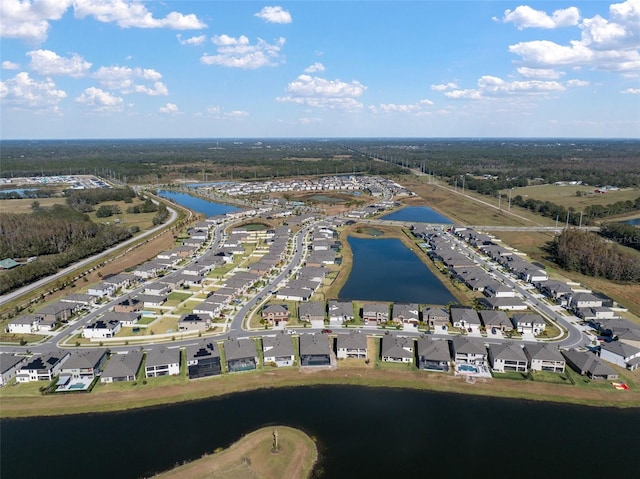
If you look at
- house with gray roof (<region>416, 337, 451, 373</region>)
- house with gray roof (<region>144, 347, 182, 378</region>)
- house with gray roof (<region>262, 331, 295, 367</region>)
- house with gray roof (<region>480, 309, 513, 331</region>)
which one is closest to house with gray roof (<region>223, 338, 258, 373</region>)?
house with gray roof (<region>262, 331, 295, 367</region>)

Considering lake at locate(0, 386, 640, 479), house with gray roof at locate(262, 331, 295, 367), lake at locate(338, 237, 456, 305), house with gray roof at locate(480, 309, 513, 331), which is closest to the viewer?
lake at locate(0, 386, 640, 479)

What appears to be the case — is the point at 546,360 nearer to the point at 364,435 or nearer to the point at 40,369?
the point at 364,435

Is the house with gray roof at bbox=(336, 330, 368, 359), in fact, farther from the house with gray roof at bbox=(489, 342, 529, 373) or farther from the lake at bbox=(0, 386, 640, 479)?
the house with gray roof at bbox=(489, 342, 529, 373)

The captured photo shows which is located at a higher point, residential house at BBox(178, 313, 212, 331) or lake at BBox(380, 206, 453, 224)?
lake at BBox(380, 206, 453, 224)

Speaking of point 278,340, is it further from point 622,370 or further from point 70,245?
point 70,245

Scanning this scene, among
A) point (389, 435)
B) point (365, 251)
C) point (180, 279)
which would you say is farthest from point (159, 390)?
point (365, 251)

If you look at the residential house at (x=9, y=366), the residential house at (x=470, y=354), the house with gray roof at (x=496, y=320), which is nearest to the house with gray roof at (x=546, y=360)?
the residential house at (x=470, y=354)

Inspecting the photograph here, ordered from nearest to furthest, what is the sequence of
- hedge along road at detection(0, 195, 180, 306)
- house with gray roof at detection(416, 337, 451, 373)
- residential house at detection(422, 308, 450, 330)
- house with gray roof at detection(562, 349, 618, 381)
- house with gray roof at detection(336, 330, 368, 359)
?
house with gray roof at detection(562, 349, 618, 381)
house with gray roof at detection(416, 337, 451, 373)
house with gray roof at detection(336, 330, 368, 359)
residential house at detection(422, 308, 450, 330)
hedge along road at detection(0, 195, 180, 306)

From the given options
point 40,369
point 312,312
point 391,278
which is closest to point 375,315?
point 312,312
